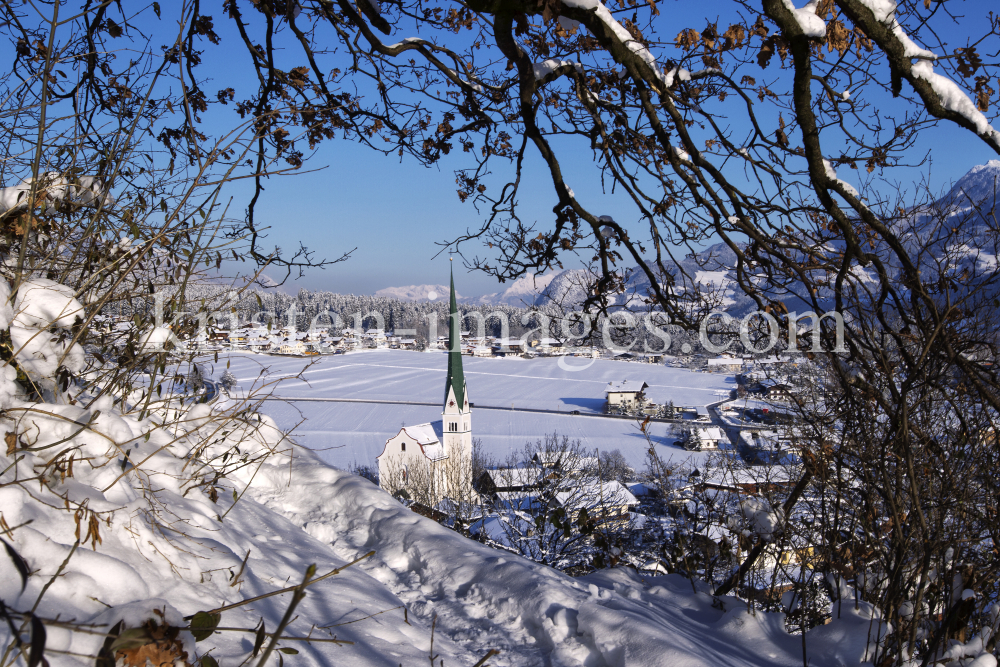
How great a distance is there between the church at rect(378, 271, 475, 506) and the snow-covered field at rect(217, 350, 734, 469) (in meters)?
2.27

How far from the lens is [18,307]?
4.94ft

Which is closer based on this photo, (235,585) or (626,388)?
(235,585)

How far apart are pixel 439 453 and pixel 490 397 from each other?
16.6 m

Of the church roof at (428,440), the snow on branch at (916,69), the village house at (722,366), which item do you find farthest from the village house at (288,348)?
the village house at (722,366)

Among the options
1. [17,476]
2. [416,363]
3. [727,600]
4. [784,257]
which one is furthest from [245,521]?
[416,363]

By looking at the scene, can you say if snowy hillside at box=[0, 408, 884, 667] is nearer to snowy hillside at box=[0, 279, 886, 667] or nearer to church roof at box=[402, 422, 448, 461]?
snowy hillside at box=[0, 279, 886, 667]

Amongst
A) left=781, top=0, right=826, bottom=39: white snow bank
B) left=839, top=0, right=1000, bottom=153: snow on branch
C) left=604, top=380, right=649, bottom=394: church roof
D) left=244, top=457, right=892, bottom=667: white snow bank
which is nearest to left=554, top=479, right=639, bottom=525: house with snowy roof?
left=244, top=457, right=892, bottom=667: white snow bank

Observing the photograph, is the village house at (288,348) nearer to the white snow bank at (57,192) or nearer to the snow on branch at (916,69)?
the white snow bank at (57,192)

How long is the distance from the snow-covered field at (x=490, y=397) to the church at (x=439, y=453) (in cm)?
227

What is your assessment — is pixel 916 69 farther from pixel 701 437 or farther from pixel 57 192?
pixel 701 437

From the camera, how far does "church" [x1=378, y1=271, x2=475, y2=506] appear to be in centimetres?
1998

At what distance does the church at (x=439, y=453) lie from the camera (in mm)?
19984

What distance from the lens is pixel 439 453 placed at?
26031 millimetres

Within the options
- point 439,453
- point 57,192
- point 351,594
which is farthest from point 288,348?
point 439,453
